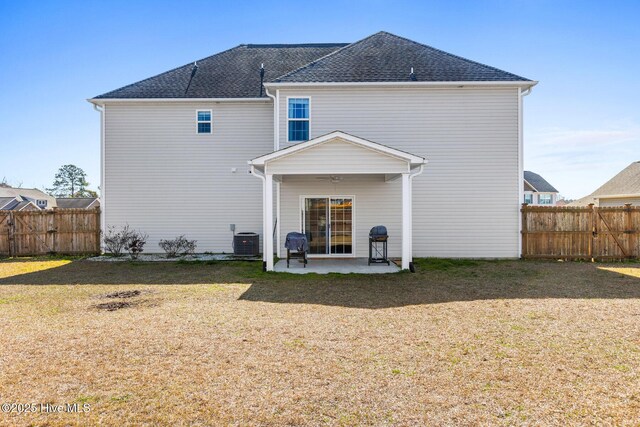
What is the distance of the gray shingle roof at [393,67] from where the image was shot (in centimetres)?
1236

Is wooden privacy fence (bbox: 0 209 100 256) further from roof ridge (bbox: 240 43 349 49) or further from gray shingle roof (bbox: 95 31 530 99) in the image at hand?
roof ridge (bbox: 240 43 349 49)

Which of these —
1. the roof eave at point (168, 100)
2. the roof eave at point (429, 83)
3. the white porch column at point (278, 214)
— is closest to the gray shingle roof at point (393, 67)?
the roof eave at point (429, 83)

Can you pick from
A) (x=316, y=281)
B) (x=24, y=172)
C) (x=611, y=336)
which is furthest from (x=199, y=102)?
(x=24, y=172)

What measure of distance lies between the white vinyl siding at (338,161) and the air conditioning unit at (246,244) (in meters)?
3.99

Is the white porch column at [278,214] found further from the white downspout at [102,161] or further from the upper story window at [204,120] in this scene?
the white downspout at [102,161]

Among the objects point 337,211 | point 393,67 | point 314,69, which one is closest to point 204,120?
point 314,69

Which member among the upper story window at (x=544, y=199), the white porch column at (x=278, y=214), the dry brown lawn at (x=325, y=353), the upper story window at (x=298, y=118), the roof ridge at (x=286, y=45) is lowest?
the dry brown lawn at (x=325, y=353)

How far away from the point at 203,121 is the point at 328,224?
6.25 meters

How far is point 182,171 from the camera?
539 inches

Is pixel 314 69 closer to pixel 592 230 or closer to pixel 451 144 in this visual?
pixel 451 144

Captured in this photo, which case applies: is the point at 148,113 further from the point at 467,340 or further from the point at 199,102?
the point at 467,340

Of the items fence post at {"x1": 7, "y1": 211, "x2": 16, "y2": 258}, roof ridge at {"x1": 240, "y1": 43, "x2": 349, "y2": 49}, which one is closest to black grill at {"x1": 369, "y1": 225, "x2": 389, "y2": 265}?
roof ridge at {"x1": 240, "y1": 43, "x2": 349, "y2": 49}

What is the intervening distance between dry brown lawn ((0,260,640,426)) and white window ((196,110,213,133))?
7.23 m

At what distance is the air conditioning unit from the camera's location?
1291cm
